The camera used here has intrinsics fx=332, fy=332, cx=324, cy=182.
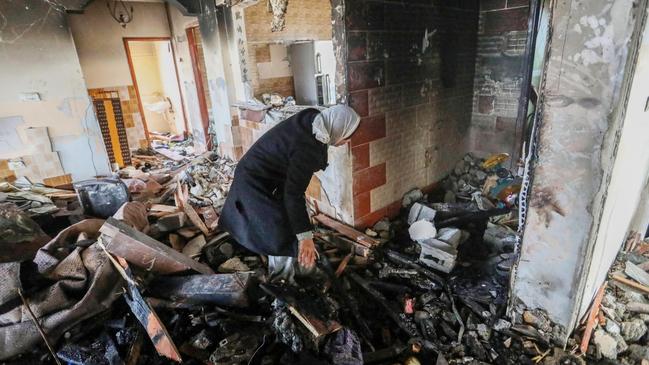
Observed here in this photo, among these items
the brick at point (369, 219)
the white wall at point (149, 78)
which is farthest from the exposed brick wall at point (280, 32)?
the white wall at point (149, 78)

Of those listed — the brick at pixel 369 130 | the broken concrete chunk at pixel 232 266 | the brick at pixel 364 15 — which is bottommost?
the broken concrete chunk at pixel 232 266

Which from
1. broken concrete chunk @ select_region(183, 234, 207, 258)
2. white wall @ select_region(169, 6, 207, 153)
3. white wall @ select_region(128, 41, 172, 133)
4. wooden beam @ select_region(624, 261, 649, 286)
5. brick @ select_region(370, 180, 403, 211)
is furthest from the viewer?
white wall @ select_region(128, 41, 172, 133)

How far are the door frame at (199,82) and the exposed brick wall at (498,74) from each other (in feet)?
17.9

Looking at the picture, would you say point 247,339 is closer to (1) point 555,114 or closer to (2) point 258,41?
(1) point 555,114

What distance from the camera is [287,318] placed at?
236cm

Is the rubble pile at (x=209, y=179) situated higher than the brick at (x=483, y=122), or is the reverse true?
the brick at (x=483, y=122)

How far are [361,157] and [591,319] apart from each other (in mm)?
2237

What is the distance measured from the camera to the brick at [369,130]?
336cm

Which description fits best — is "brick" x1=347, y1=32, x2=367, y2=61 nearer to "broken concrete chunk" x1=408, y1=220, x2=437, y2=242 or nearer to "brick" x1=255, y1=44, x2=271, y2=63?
"broken concrete chunk" x1=408, y1=220, x2=437, y2=242

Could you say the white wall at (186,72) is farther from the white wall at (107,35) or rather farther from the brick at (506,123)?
the brick at (506,123)

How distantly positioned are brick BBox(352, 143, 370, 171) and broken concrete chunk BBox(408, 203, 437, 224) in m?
0.83

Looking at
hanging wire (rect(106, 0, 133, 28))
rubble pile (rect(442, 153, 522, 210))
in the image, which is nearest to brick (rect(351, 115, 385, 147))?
rubble pile (rect(442, 153, 522, 210))

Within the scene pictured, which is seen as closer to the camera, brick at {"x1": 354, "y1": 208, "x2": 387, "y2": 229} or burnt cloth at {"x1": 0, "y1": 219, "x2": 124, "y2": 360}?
burnt cloth at {"x1": 0, "y1": 219, "x2": 124, "y2": 360}

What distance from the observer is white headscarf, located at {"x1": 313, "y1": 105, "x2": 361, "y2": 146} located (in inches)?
93.4
